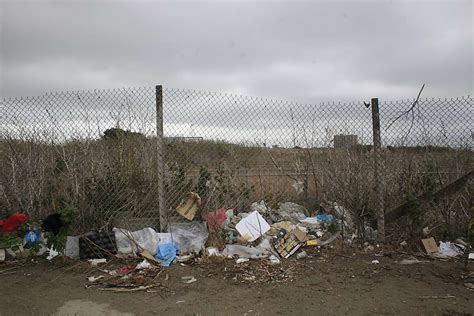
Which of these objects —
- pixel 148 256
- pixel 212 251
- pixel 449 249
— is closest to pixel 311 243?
pixel 212 251

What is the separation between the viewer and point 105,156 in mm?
5168

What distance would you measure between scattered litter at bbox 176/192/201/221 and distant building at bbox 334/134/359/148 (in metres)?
2.15

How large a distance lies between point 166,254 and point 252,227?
1179mm

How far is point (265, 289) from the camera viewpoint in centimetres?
362

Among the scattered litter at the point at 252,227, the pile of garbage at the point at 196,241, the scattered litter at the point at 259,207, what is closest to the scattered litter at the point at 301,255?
the pile of garbage at the point at 196,241

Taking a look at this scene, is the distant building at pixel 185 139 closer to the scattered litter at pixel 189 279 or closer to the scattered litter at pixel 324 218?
the scattered litter at pixel 189 279

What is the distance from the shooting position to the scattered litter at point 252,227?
15.4 ft

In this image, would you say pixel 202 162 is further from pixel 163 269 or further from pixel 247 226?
pixel 163 269

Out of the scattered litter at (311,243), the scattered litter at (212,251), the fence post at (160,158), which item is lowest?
the scattered litter at (212,251)

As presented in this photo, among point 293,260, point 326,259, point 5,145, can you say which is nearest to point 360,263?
point 326,259

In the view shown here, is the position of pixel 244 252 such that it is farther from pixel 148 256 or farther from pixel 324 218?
pixel 324 218

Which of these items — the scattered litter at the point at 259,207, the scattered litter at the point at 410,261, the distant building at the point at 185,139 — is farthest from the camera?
the scattered litter at the point at 259,207

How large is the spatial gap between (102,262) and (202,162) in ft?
6.04

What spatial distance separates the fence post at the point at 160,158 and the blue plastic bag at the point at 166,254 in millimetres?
359
